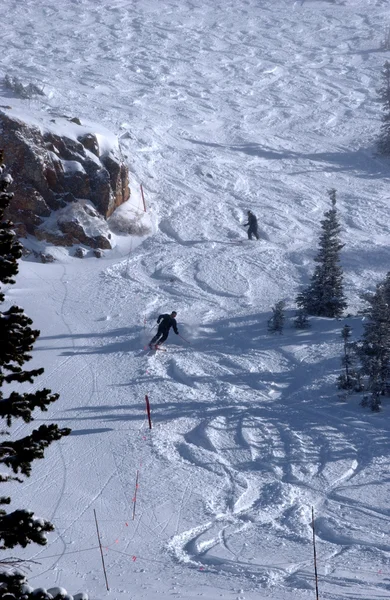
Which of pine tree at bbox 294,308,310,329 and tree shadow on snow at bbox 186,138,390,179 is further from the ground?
tree shadow on snow at bbox 186,138,390,179

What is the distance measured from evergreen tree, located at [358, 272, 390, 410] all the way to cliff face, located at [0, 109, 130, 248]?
10289 millimetres

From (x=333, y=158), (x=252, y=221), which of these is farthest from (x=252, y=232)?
(x=333, y=158)

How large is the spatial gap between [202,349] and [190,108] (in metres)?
23.7

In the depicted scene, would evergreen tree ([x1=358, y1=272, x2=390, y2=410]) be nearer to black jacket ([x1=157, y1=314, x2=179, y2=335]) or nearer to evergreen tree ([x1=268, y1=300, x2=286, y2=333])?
evergreen tree ([x1=268, y1=300, x2=286, y2=333])

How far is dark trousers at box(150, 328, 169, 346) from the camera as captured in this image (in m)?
16.2

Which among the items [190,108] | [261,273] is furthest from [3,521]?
[190,108]

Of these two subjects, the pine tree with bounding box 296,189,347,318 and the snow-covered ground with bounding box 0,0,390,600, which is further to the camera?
the pine tree with bounding box 296,189,347,318

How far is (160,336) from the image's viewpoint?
1630 centimetres

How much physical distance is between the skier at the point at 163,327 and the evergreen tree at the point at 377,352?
436 centimetres

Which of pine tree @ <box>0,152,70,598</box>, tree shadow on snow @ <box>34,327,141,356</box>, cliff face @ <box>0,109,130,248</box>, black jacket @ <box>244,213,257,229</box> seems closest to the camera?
pine tree @ <box>0,152,70,598</box>

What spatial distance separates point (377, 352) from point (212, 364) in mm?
3761

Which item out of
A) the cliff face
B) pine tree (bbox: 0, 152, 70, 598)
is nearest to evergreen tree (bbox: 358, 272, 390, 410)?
pine tree (bbox: 0, 152, 70, 598)

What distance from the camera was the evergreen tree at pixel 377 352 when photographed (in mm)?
13773

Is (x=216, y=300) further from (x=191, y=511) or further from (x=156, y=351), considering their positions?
(x=191, y=511)
